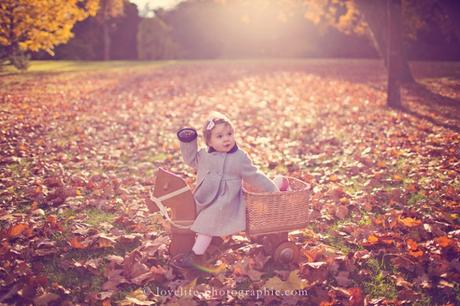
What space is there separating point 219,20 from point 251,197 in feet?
121

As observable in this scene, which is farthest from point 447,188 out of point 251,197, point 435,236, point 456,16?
point 456,16

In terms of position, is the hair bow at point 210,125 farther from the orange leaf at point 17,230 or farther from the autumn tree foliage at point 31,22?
the autumn tree foliage at point 31,22

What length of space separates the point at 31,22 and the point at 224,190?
7.19 metres

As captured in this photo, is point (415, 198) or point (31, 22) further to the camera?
point (31, 22)

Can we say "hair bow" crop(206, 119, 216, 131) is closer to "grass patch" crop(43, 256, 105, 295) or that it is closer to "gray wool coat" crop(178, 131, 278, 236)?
"gray wool coat" crop(178, 131, 278, 236)

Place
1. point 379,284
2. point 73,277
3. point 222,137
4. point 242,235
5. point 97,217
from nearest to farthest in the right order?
point 379,284 → point 73,277 → point 222,137 → point 242,235 → point 97,217

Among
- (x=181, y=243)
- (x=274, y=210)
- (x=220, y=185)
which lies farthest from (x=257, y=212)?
(x=181, y=243)

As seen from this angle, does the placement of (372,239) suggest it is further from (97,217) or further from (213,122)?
(97,217)

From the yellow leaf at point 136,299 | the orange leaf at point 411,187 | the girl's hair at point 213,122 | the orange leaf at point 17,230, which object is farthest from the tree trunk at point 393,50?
the orange leaf at point 17,230

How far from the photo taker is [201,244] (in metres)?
3.79

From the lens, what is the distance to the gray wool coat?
3.74 metres

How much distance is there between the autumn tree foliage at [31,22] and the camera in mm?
7781

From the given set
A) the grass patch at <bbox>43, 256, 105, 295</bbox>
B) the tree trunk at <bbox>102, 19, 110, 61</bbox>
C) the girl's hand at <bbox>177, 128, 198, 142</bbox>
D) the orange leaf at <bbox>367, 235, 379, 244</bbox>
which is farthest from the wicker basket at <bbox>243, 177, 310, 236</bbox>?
the tree trunk at <bbox>102, 19, 110, 61</bbox>

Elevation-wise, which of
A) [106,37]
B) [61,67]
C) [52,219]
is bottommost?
[52,219]
